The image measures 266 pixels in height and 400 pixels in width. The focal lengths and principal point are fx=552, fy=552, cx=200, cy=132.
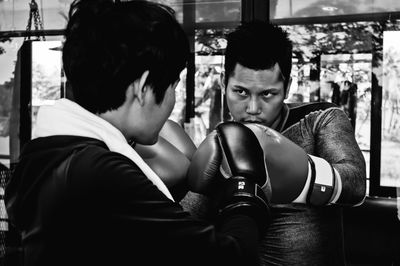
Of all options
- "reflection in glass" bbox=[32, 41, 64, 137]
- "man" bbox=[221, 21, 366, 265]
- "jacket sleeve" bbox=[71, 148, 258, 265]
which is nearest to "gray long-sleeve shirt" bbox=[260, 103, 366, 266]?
"man" bbox=[221, 21, 366, 265]

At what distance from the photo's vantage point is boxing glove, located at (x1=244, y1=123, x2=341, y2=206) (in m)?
1.17

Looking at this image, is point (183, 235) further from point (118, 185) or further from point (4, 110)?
point (4, 110)

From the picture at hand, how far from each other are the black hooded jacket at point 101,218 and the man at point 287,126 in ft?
1.90

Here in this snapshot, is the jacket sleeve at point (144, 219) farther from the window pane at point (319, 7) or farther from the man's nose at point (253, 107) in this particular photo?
the window pane at point (319, 7)

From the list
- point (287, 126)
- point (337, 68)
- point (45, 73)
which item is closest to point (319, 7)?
point (337, 68)

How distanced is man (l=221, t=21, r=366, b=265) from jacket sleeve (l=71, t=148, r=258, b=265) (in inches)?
21.9

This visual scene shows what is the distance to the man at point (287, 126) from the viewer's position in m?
1.45

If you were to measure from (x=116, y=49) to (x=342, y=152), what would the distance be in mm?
705

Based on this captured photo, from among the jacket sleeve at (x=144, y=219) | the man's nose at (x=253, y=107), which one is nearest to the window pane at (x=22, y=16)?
the man's nose at (x=253, y=107)

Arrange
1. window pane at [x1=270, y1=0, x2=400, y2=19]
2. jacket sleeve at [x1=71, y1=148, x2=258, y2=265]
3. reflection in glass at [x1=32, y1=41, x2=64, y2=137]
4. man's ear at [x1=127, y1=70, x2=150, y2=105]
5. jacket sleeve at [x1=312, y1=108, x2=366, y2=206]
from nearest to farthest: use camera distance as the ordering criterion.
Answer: jacket sleeve at [x1=71, y1=148, x2=258, y2=265] < man's ear at [x1=127, y1=70, x2=150, y2=105] < jacket sleeve at [x1=312, y1=108, x2=366, y2=206] < reflection in glass at [x1=32, y1=41, x2=64, y2=137] < window pane at [x1=270, y1=0, x2=400, y2=19]

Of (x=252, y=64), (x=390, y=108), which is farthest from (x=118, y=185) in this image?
(x=390, y=108)

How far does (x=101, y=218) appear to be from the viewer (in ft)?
2.81

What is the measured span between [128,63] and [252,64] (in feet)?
2.06

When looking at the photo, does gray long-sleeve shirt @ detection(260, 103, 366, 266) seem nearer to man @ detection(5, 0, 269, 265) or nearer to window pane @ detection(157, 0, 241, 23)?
man @ detection(5, 0, 269, 265)
